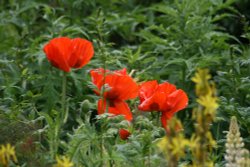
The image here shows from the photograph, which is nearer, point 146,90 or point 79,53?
point 79,53

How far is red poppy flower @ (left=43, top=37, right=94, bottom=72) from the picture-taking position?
11.0ft

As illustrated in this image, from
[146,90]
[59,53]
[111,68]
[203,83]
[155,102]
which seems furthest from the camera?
[111,68]

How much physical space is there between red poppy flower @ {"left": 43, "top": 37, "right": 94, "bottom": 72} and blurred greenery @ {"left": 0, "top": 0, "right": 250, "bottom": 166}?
13 centimetres

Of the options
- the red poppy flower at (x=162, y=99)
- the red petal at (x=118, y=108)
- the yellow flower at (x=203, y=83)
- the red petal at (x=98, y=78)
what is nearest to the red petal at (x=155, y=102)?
the red poppy flower at (x=162, y=99)

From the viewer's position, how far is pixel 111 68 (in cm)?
507

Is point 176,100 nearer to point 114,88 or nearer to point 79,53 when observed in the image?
point 114,88

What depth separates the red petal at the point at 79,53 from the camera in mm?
3379

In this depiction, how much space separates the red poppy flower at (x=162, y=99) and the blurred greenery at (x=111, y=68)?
0.24 feet

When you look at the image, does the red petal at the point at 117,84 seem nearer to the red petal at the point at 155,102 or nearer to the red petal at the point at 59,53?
the red petal at the point at 155,102

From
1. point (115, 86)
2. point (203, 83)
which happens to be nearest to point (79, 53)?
point (115, 86)

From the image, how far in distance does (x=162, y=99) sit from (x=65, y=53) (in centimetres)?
49

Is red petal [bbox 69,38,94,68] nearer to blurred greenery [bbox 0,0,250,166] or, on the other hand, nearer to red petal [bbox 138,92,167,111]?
blurred greenery [bbox 0,0,250,166]

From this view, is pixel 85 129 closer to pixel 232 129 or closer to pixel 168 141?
pixel 232 129

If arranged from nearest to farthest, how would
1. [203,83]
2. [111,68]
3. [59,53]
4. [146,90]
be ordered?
[203,83]
[59,53]
[146,90]
[111,68]
